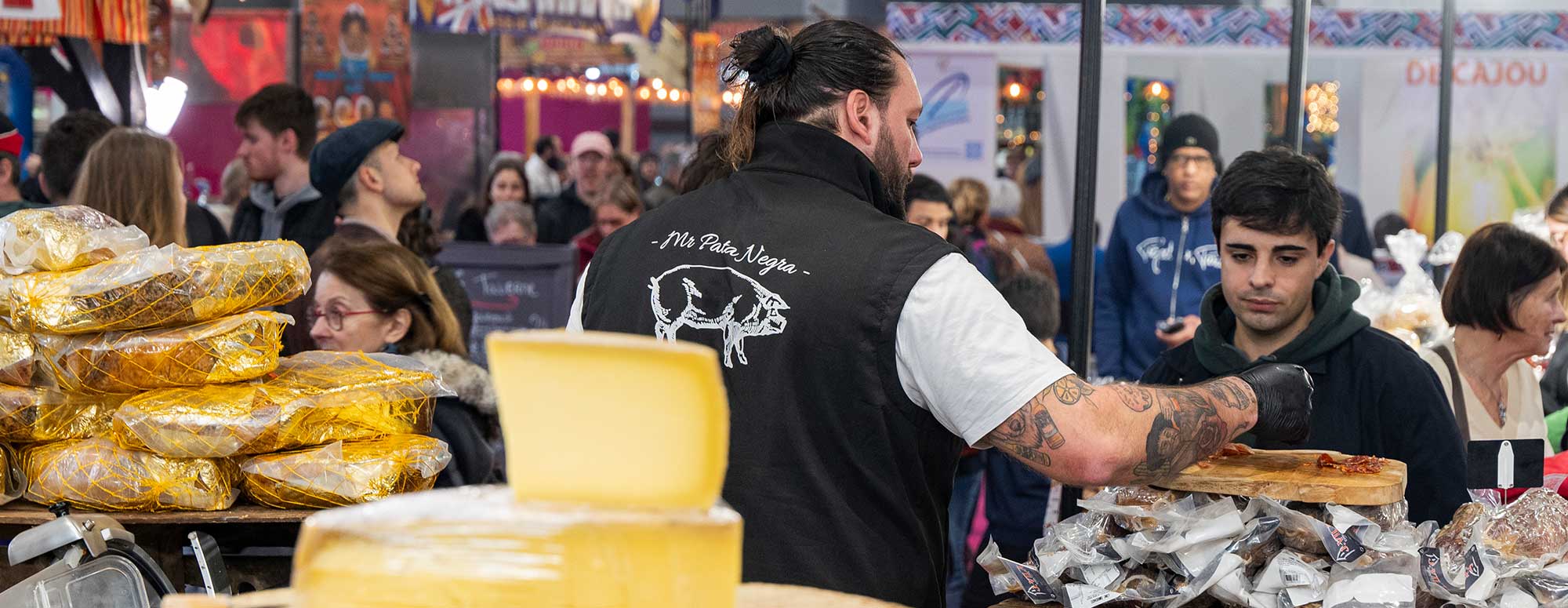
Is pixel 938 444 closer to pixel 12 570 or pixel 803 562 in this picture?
pixel 803 562

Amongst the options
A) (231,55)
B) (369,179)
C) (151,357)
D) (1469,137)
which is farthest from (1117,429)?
(231,55)

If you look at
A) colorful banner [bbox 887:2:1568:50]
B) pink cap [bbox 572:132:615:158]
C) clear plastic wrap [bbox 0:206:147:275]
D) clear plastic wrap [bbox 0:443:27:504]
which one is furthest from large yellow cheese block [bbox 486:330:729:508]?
colorful banner [bbox 887:2:1568:50]

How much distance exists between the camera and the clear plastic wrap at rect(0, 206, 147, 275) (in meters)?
2.26

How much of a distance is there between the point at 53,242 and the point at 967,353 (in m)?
1.52

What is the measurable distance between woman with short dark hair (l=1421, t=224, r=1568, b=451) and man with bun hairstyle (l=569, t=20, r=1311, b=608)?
143 cm

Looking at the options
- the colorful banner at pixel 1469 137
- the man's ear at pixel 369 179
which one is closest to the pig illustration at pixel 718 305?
the man's ear at pixel 369 179

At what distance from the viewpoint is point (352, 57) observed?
9469 mm

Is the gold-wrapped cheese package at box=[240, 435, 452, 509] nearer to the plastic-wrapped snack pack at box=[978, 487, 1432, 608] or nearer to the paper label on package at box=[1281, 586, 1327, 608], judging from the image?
the plastic-wrapped snack pack at box=[978, 487, 1432, 608]

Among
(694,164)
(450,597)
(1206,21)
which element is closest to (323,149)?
(694,164)

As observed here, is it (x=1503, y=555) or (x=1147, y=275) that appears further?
(x=1147, y=275)

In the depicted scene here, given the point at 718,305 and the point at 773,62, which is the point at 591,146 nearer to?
the point at 773,62

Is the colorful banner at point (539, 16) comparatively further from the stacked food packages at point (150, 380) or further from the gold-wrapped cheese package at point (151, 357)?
the gold-wrapped cheese package at point (151, 357)

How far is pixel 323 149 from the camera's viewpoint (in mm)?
3947

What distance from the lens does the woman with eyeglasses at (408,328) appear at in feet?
10.3
